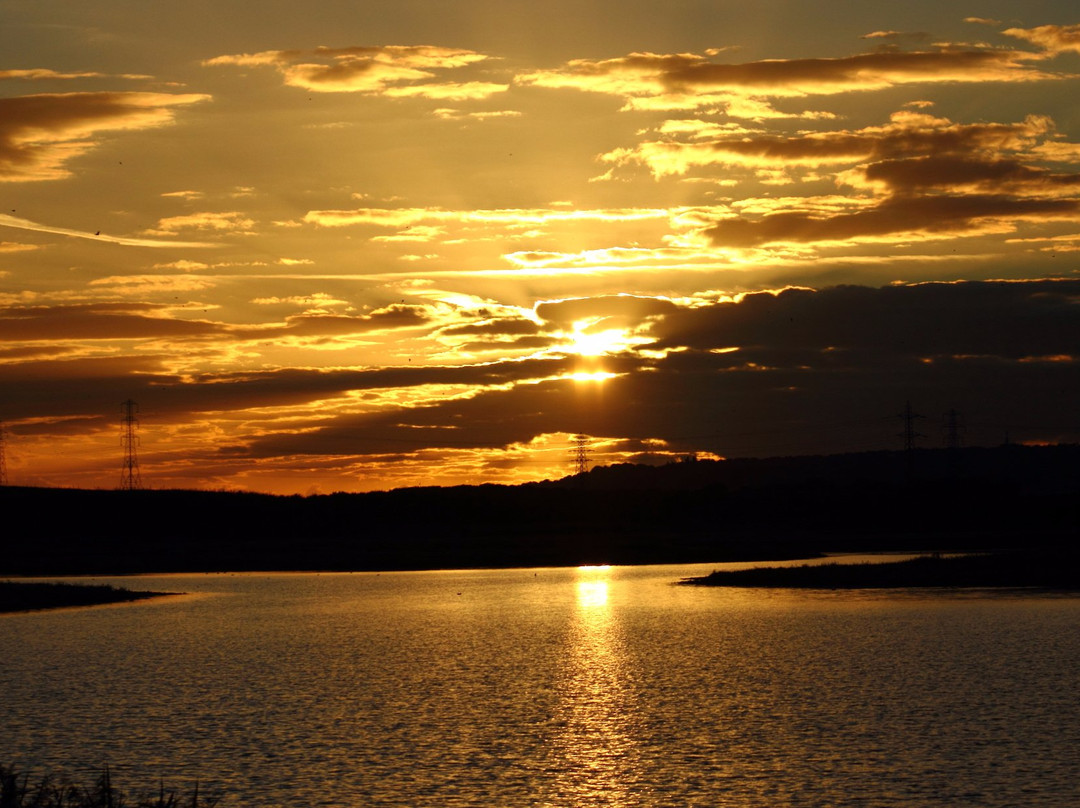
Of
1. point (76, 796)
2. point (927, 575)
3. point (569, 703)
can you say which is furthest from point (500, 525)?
point (76, 796)

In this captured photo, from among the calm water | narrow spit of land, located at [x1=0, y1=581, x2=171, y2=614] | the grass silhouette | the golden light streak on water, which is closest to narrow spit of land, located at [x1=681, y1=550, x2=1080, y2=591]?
the calm water

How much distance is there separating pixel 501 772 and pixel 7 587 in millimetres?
59228

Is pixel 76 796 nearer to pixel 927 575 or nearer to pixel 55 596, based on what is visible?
pixel 55 596

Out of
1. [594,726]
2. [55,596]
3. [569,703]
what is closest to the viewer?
[594,726]

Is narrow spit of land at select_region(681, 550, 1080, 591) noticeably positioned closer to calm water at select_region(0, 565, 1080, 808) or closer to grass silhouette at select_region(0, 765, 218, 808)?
calm water at select_region(0, 565, 1080, 808)

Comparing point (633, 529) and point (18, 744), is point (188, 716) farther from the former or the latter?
point (633, 529)

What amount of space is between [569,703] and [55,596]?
46776 mm

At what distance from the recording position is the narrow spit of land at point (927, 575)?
7706 centimetres

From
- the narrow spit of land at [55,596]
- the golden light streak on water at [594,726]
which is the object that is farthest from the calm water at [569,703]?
the narrow spit of land at [55,596]

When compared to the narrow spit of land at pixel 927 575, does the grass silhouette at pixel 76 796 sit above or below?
above

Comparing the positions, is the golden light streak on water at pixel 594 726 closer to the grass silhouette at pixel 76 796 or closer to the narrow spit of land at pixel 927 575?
the grass silhouette at pixel 76 796

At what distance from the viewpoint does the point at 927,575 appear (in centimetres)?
8019

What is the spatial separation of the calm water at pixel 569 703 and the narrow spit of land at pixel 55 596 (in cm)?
470

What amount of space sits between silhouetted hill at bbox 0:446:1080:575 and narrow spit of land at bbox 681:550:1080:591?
2999cm
